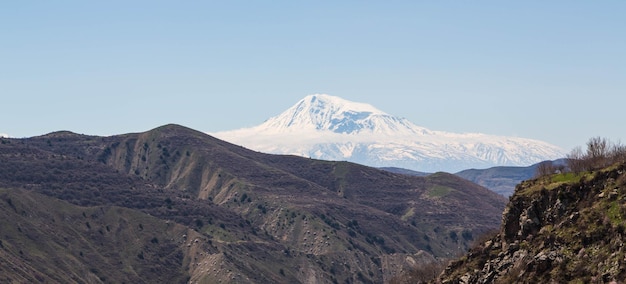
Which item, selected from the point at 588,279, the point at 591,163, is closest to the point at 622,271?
the point at 588,279

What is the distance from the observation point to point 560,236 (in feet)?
292

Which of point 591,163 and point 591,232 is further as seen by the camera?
→ point 591,163

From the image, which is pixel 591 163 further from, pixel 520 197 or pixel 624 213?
pixel 624 213

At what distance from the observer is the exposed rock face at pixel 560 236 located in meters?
83.3

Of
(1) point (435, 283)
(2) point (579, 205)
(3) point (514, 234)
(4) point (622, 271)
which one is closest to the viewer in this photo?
(4) point (622, 271)

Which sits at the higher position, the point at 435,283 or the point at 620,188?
the point at 620,188

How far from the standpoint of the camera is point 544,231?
9225 centimetres

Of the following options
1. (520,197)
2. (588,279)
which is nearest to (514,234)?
(520,197)

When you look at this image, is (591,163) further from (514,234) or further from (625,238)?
(625,238)

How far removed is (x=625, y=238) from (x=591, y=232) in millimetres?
5278

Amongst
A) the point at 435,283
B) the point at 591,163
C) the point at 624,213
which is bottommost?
the point at 435,283

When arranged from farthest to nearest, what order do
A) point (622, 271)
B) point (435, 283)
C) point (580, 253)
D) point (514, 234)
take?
point (435, 283) → point (514, 234) → point (580, 253) → point (622, 271)

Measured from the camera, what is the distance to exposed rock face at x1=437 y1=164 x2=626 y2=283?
8331 cm

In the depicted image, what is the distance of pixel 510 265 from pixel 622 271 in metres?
16.4
